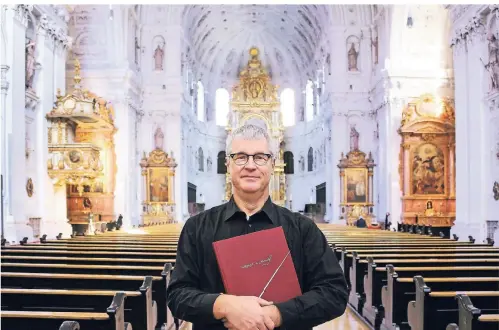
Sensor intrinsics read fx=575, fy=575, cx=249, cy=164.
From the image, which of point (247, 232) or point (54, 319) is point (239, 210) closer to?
point (247, 232)

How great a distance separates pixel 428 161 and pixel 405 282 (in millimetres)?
17746

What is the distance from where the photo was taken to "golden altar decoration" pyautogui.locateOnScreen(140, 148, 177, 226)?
2700cm

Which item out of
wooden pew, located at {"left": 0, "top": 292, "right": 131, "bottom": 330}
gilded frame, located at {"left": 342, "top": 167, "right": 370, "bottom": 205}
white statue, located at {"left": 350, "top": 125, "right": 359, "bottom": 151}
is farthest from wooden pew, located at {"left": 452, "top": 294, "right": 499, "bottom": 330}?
white statue, located at {"left": 350, "top": 125, "right": 359, "bottom": 151}

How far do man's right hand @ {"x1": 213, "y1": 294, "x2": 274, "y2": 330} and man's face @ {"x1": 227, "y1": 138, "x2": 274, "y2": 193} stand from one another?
0.50 m

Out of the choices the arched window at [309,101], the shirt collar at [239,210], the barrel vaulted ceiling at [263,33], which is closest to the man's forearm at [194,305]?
the shirt collar at [239,210]

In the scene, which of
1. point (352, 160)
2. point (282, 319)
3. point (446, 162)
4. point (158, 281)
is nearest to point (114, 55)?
point (352, 160)

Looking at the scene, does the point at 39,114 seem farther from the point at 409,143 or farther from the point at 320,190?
the point at 320,190

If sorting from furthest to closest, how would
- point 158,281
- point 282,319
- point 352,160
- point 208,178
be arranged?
point 208,178
point 352,160
point 158,281
point 282,319

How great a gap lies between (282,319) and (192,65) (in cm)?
3222

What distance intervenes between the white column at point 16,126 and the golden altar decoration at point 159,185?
13610 mm

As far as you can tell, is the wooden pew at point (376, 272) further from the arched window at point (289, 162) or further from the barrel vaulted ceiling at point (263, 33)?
the arched window at point (289, 162)

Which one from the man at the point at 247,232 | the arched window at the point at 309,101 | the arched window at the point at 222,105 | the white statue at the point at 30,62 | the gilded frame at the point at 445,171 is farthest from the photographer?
the arched window at the point at 222,105

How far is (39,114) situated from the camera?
49.6 feet

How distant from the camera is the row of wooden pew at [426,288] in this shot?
4883mm
